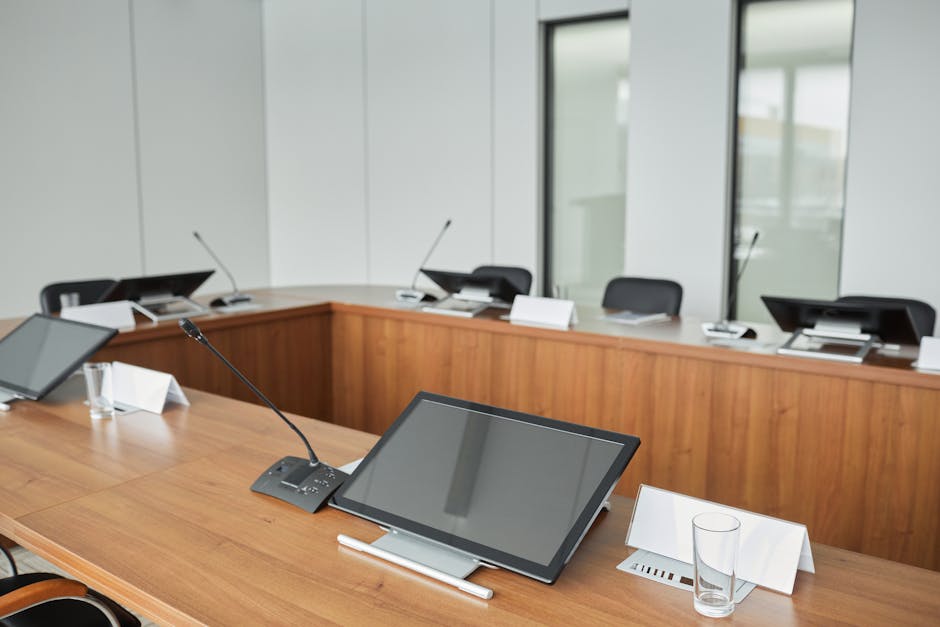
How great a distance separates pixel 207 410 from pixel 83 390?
55 centimetres

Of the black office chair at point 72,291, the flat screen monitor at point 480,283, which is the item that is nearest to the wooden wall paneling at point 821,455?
the flat screen monitor at point 480,283

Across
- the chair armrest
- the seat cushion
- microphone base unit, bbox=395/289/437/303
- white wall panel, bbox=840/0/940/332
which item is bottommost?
the seat cushion

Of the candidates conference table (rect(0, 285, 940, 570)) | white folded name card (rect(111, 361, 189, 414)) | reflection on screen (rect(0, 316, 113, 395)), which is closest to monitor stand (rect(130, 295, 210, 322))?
conference table (rect(0, 285, 940, 570))

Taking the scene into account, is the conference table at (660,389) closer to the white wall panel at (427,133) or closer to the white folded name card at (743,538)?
the white folded name card at (743,538)

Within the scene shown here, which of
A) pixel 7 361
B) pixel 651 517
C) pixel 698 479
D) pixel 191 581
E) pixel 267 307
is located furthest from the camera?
pixel 267 307

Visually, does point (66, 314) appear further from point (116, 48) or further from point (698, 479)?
point (116, 48)

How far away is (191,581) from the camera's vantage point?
1.37 m

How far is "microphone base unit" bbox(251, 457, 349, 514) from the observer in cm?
169

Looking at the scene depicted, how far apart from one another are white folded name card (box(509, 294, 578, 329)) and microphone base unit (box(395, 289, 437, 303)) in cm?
58

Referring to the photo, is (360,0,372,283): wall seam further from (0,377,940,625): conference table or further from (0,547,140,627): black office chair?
(0,547,140,627): black office chair

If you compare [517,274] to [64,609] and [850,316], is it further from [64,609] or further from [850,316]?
[64,609]

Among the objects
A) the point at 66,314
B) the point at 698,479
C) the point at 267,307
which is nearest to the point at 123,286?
the point at 66,314

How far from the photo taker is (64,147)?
234 inches

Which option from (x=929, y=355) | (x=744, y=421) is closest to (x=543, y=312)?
(x=744, y=421)
